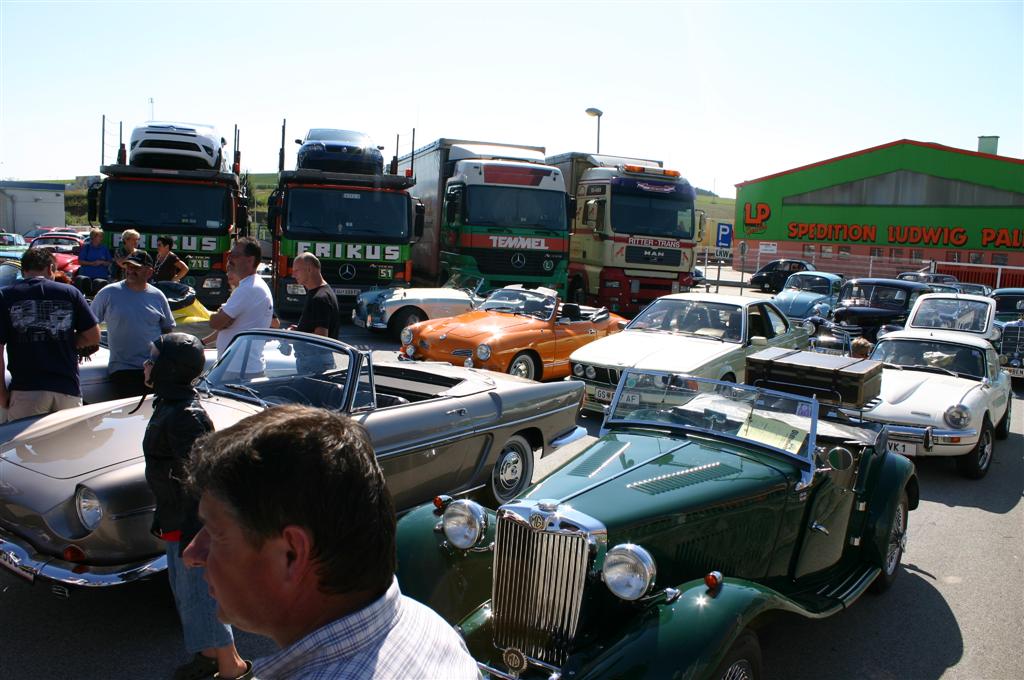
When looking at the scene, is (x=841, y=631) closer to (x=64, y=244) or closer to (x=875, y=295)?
(x=875, y=295)

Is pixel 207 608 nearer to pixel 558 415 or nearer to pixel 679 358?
pixel 558 415

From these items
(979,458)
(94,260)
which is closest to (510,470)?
(979,458)

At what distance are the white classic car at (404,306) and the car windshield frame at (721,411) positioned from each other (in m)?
9.12

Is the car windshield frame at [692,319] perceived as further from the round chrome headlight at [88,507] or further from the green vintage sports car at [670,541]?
the round chrome headlight at [88,507]

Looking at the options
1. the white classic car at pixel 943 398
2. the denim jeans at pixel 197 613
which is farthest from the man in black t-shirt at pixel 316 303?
the white classic car at pixel 943 398

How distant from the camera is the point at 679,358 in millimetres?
9195

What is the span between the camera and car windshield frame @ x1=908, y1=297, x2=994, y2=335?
37.9ft

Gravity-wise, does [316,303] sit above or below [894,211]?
below

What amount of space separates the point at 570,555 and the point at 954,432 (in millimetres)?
5824

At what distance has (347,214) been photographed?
1425 centimetres

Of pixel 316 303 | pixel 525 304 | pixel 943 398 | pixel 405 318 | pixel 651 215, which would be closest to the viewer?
pixel 316 303

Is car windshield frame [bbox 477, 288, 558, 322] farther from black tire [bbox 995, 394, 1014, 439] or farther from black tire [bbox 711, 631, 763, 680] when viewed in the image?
black tire [bbox 711, 631, 763, 680]

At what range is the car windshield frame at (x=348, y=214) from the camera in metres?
13.9

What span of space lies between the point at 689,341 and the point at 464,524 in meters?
6.61
